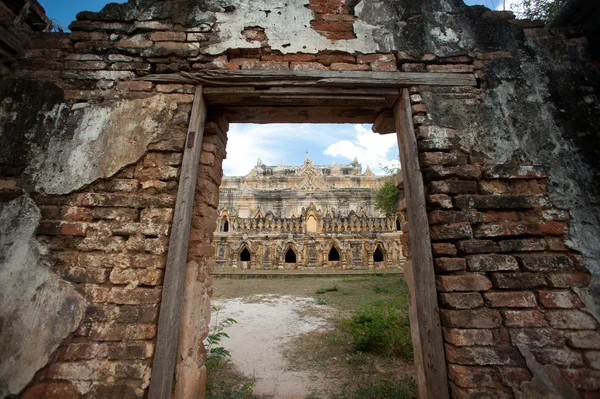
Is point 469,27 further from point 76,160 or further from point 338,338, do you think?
point 338,338

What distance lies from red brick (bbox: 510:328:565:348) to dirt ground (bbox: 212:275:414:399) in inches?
71.2

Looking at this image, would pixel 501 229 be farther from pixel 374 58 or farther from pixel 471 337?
pixel 374 58

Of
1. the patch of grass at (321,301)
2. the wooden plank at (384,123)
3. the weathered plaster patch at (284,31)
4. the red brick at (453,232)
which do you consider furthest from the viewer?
the patch of grass at (321,301)

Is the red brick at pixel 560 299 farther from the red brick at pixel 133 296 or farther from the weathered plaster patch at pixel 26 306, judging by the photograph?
the weathered plaster patch at pixel 26 306

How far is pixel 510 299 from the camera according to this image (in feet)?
7.32

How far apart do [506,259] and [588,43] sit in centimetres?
270

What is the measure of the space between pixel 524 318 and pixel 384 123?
2.36 metres

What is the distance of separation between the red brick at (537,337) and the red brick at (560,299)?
0.20 m

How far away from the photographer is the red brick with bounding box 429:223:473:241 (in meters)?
2.38

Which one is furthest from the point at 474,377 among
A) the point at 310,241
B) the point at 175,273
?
the point at 310,241

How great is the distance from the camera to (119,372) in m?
2.12

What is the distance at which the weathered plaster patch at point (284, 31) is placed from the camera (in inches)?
116

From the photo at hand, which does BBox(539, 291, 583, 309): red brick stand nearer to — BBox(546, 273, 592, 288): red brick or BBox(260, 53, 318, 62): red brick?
BBox(546, 273, 592, 288): red brick

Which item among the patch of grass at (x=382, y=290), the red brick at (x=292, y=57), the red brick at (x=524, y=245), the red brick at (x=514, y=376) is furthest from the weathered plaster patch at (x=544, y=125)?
the patch of grass at (x=382, y=290)
